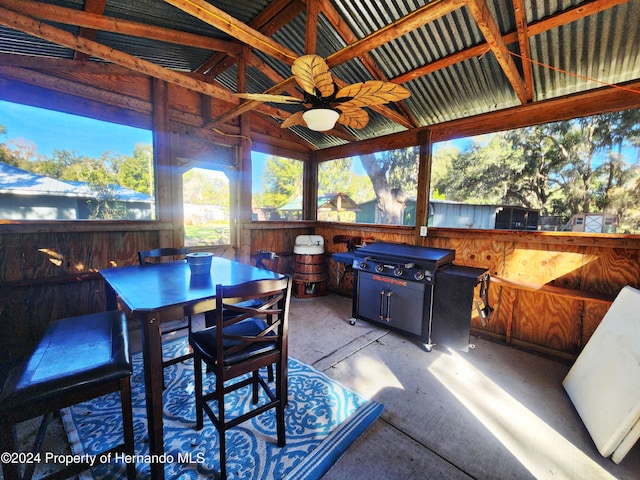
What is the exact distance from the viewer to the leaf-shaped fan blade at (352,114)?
7.14 feet

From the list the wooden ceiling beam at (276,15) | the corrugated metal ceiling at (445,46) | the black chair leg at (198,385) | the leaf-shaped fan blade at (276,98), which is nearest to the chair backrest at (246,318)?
the black chair leg at (198,385)

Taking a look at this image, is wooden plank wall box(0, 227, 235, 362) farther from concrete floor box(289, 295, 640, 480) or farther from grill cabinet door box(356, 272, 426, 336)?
grill cabinet door box(356, 272, 426, 336)

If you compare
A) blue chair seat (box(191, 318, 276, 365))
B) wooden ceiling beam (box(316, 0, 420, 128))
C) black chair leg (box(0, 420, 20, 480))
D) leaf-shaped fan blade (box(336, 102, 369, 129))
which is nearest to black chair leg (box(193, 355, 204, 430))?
blue chair seat (box(191, 318, 276, 365))

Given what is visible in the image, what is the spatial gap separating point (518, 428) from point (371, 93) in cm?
258

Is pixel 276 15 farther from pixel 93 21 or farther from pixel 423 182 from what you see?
pixel 423 182

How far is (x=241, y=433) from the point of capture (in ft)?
5.64

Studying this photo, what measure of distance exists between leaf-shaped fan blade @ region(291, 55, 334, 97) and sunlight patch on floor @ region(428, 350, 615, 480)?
2.59 meters

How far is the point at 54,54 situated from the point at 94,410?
3.25 m

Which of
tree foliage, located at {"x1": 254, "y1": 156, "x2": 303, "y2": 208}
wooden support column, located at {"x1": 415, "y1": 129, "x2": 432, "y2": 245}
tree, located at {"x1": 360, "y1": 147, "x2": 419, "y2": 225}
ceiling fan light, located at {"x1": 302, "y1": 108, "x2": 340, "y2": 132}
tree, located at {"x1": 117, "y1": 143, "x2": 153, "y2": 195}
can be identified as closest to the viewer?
ceiling fan light, located at {"x1": 302, "y1": 108, "x2": 340, "y2": 132}

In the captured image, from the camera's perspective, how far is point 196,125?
3.59 meters

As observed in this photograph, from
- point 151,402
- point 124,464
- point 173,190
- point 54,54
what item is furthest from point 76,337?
point 54,54

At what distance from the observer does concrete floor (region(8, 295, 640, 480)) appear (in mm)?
1521

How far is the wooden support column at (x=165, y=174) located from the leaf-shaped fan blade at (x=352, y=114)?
7.43 feet

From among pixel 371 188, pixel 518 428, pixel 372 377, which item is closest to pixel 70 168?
pixel 372 377
